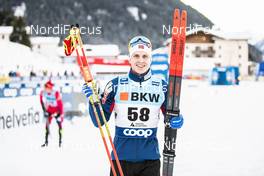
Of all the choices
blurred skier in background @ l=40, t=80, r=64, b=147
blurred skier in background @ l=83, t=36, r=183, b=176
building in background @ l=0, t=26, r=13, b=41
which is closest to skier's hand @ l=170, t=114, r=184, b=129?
blurred skier in background @ l=83, t=36, r=183, b=176

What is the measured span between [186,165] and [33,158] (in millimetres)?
2109

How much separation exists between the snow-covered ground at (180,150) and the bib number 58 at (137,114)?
199 centimetres

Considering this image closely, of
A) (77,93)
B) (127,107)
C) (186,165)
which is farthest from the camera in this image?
(77,93)

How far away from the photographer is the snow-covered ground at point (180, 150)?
14.6 feet

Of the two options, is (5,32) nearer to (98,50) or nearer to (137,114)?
(98,50)

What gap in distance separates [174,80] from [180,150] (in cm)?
311

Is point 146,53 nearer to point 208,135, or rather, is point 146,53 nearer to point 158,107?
point 158,107

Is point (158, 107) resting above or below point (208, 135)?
above

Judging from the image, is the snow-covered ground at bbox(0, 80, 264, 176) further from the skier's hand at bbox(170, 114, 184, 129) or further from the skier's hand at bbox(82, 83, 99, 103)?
the skier's hand at bbox(82, 83, 99, 103)


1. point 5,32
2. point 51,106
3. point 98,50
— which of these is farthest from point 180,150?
point 5,32

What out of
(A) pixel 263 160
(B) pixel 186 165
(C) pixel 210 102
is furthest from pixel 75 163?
(C) pixel 210 102

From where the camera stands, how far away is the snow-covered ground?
4441 millimetres

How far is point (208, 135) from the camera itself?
6531mm

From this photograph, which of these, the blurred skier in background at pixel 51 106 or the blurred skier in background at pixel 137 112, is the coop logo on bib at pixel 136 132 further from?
the blurred skier in background at pixel 51 106
